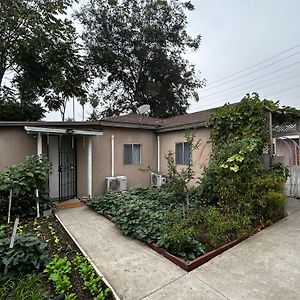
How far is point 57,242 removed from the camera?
427cm

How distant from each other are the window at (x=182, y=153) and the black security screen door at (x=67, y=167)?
3.86 metres

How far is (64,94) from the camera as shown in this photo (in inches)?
621

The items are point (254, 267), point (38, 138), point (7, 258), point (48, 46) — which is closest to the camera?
point (7, 258)

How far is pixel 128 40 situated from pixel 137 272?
65.6 feet

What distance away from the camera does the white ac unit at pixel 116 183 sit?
798cm

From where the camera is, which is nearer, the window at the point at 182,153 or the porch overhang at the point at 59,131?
the porch overhang at the point at 59,131

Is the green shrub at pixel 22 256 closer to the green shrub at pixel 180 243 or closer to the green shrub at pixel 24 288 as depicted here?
the green shrub at pixel 24 288

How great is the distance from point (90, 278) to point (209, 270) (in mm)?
1674

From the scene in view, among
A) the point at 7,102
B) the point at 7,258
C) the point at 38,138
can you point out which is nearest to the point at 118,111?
the point at 7,102

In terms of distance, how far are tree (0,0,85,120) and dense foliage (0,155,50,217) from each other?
34.3ft

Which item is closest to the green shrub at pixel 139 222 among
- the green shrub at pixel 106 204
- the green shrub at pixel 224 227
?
the green shrub at pixel 106 204

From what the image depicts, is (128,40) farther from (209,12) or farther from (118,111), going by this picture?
(209,12)

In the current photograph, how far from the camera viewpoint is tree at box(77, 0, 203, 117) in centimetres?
1917

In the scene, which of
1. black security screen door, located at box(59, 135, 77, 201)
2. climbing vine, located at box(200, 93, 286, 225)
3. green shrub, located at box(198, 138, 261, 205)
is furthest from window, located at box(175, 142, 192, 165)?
black security screen door, located at box(59, 135, 77, 201)
